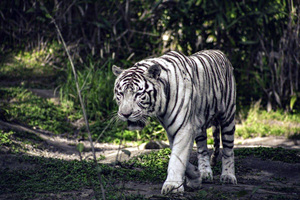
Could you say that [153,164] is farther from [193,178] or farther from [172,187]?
[172,187]

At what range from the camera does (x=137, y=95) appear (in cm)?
341

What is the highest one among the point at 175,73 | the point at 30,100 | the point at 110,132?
the point at 175,73

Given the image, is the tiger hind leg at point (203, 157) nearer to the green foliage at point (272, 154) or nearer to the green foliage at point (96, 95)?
the green foliage at point (272, 154)

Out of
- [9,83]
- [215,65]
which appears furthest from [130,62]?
[215,65]

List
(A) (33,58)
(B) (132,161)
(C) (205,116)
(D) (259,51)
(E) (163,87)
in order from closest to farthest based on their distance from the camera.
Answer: (E) (163,87)
(C) (205,116)
(B) (132,161)
(D) (259,51)
(A) (33,58)

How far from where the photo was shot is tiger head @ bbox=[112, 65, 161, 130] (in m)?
3.35

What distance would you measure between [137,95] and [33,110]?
16.7 ft

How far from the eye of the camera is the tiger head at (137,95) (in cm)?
335

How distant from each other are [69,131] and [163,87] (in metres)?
4.73

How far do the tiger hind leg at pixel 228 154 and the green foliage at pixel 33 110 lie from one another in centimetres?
417

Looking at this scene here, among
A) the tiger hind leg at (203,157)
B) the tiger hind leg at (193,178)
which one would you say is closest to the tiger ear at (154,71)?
the tiger hind leg at (193,178)

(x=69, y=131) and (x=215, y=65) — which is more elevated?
(x=215, y=65)

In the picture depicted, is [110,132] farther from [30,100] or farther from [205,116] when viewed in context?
[205,116]

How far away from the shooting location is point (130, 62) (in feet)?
30.6
